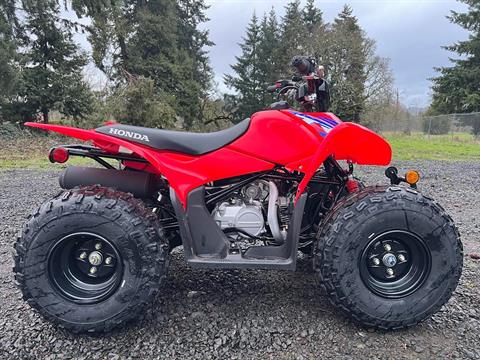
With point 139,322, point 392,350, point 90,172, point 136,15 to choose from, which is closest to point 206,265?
point 139,322

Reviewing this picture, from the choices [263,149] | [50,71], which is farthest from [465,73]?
[263,149]

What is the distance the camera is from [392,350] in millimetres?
2475

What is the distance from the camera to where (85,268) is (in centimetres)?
271

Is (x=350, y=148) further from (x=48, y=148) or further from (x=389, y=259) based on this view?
(x=48, y=148)

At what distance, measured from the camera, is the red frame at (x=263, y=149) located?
2.68m

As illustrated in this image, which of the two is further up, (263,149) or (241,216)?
(263,149)

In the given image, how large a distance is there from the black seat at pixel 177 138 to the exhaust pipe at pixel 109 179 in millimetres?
353

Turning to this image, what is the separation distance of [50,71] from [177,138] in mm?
21271

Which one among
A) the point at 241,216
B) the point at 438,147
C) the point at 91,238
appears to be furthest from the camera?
the point at 438,147

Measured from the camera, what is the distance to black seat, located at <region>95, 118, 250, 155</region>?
2684 millimetres

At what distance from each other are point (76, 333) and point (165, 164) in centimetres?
127

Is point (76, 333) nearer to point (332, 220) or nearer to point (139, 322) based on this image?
Answer: point (139, 322)

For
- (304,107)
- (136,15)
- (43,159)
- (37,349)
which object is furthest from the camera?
(136,15)

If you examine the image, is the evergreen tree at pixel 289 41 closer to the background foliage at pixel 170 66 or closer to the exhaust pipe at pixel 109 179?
the background foliage at pixel 170 66
